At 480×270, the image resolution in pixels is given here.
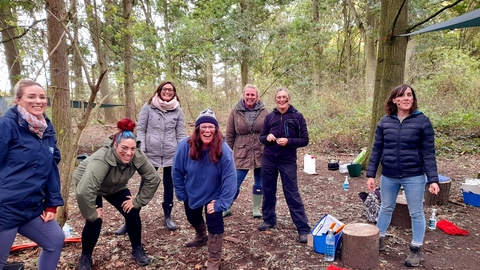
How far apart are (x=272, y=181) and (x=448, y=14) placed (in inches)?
409

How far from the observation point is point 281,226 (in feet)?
11.9

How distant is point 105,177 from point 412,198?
2586 mm

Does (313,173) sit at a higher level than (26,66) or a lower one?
lower

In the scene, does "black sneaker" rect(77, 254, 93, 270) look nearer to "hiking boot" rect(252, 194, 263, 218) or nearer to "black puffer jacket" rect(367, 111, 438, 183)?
"hiking boot" rect(252, 194, 263, 218)

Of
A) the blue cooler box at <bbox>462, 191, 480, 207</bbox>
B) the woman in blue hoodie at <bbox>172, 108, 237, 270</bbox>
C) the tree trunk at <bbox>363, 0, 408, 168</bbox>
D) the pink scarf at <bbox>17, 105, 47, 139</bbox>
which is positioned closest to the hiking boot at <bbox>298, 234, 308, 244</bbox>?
the woman in blue hoodie at <bbox>172, 108, 237, 270</bbox>

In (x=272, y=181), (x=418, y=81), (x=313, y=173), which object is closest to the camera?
(x=272, y=181)

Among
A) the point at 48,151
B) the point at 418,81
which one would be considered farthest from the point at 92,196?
the point at 418,81

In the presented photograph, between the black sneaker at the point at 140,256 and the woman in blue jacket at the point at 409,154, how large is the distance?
2.24 meters

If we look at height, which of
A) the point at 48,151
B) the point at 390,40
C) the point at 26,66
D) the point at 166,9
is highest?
the point at 166,9

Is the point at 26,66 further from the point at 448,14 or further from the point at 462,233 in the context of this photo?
the point at 448,14

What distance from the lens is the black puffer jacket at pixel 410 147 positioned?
2.61 meters

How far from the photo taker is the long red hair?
2.65m

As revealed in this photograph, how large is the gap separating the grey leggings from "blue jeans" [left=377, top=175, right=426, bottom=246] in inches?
105

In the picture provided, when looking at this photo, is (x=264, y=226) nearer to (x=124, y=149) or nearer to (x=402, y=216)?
(x=402, y=216)
